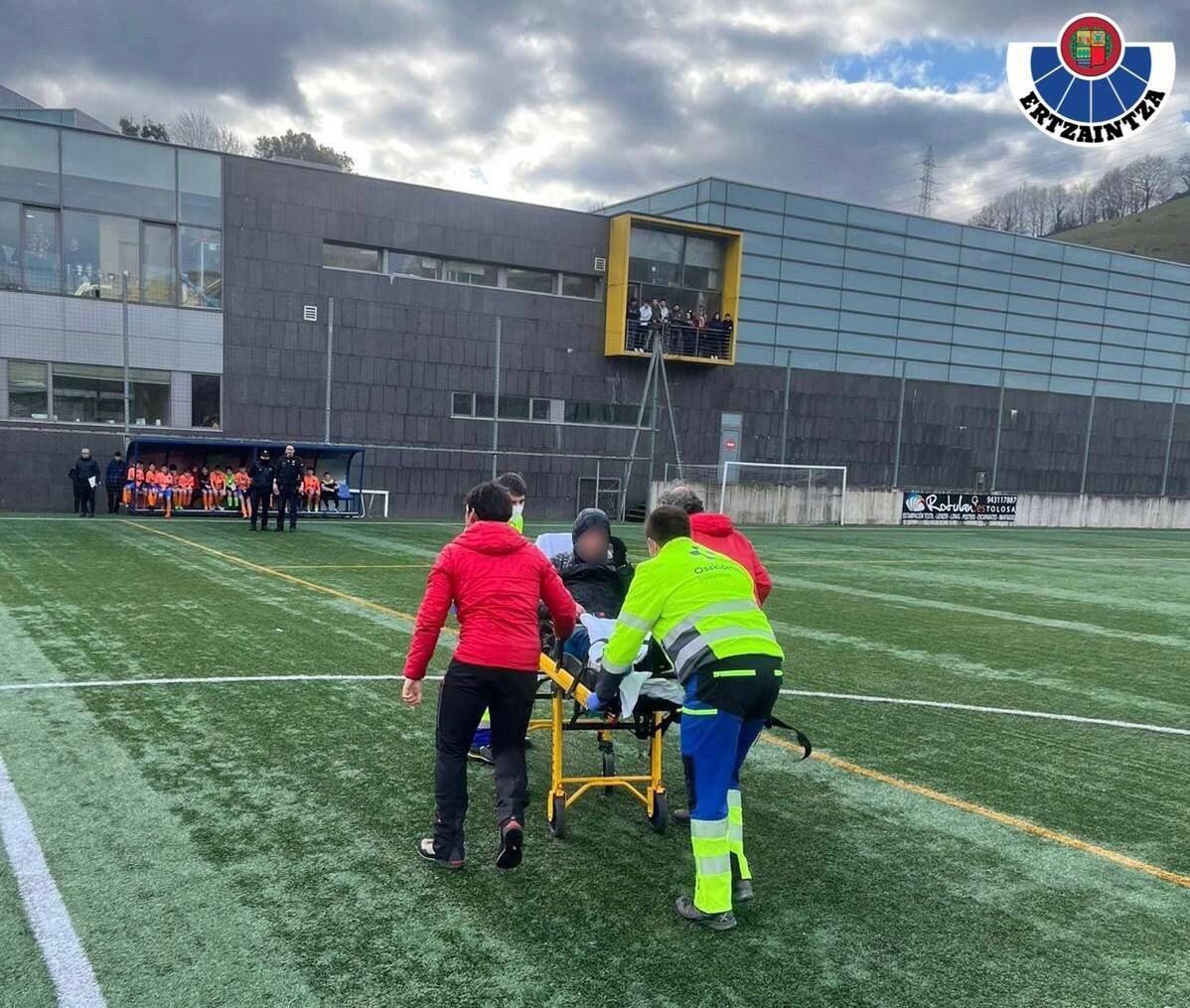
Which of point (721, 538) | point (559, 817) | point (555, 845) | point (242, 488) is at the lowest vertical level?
point (242, 488)

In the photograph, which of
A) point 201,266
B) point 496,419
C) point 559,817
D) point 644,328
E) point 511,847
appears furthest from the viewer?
point 644,328

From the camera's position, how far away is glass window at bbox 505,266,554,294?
30297 mm

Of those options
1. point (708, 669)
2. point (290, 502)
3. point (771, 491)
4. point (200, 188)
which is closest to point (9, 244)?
point (200, 188)

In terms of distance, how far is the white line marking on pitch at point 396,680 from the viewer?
6875mm

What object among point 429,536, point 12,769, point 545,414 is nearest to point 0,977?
point 12,769

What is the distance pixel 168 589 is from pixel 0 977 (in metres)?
8.89

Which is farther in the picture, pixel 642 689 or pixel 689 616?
pixel 642 689

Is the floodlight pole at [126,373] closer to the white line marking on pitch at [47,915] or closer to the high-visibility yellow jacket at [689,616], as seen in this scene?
the white line marking on pitch at [47,915]

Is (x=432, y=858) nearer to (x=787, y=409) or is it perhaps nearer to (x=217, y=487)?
(x=217, y=487)

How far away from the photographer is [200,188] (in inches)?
998

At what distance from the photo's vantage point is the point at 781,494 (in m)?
33.2

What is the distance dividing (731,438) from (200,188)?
1995cm

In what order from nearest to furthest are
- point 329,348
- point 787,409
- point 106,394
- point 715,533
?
point 715,533 → point 106,394 → point 329,348 → point 787,409

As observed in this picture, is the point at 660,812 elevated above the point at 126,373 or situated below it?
below
